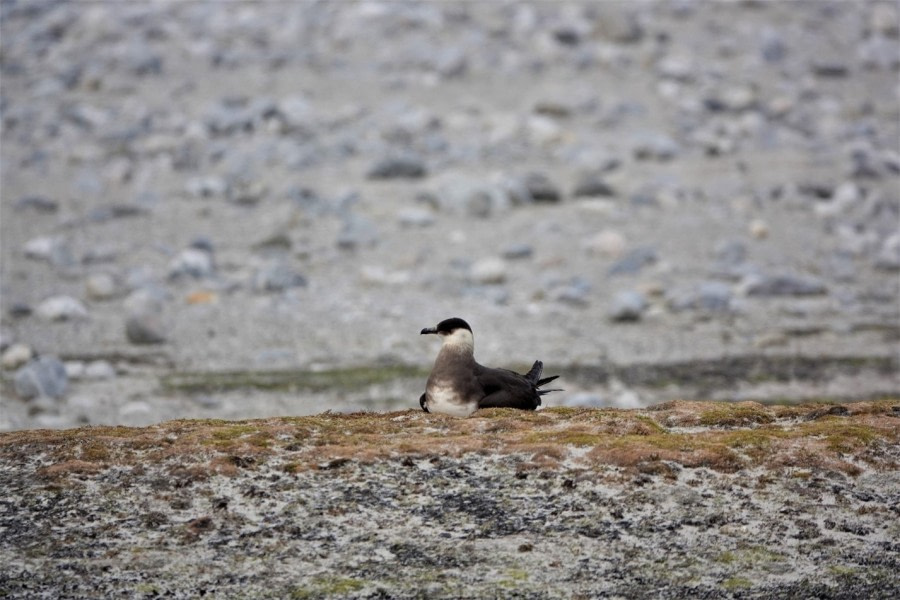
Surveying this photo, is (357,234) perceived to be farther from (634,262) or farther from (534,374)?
(534,374)

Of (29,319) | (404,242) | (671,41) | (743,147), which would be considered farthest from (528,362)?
(671,41)

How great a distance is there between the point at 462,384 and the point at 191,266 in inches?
425

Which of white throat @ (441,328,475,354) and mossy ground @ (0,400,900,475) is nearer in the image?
mossy ground @ (0,400,900,475)

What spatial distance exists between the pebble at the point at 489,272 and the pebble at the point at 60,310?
571 cm

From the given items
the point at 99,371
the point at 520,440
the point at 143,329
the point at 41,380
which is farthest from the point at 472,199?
the point at 520,440

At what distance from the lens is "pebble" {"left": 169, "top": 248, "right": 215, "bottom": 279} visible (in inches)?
695

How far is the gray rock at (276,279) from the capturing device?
56.7 feet

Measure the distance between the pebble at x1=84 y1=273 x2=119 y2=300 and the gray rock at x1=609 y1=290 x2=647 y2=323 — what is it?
725cm

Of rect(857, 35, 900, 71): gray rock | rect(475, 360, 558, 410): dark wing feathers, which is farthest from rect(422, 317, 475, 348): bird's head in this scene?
rect(857, 35, 900, 71): gray rock

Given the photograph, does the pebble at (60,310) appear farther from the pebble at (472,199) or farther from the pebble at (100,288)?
the pebble at (472,199)

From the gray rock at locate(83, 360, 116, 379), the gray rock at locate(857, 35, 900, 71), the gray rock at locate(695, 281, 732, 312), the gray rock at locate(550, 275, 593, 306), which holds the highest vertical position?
the gray rock at locate(857, 35, 900, 71)

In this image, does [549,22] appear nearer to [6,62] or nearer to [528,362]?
[6,62]

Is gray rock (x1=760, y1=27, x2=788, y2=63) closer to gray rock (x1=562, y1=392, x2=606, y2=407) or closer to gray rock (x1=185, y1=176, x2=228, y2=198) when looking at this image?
gray rock (x1=185, y1=176, x2=228, y2=198)

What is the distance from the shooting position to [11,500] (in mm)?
6246
